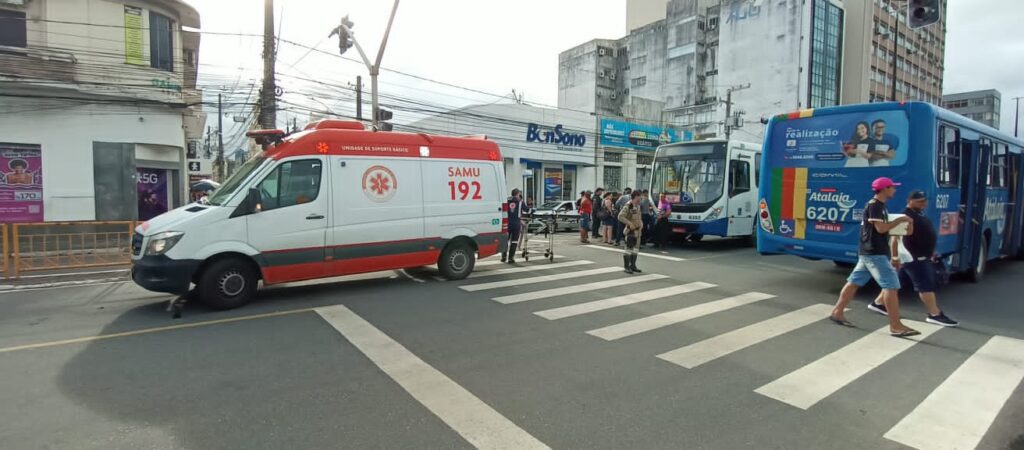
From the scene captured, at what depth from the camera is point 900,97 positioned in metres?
71.2

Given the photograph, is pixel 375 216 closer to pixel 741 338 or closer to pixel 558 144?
pixel 741 338

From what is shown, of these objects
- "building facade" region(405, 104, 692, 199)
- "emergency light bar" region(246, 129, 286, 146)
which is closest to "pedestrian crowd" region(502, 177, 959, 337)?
"emergency light bar" region(246, 129, 286, 146)

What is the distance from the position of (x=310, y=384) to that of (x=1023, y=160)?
14121mm

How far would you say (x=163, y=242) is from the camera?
6582 mm

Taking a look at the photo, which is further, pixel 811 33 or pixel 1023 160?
pixel 811 33

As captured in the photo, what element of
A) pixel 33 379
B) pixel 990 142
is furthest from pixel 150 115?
pixel 990 142

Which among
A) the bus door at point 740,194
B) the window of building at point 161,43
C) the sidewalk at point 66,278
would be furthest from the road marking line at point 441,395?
the window of building at point 161,43

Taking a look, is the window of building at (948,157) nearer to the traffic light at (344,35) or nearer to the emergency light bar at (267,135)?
the emergency light bar at (267,135)

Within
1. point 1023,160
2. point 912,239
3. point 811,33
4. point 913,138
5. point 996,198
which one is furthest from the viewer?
point 811,33

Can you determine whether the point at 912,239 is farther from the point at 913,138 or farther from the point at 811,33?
the point at 811,33

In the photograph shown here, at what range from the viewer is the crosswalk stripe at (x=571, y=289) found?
7.79 m

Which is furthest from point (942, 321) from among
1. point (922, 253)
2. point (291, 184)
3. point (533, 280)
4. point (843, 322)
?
point (291, 184)

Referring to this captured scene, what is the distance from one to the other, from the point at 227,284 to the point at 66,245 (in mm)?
6278

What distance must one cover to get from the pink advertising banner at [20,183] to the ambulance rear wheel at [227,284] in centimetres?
1229
